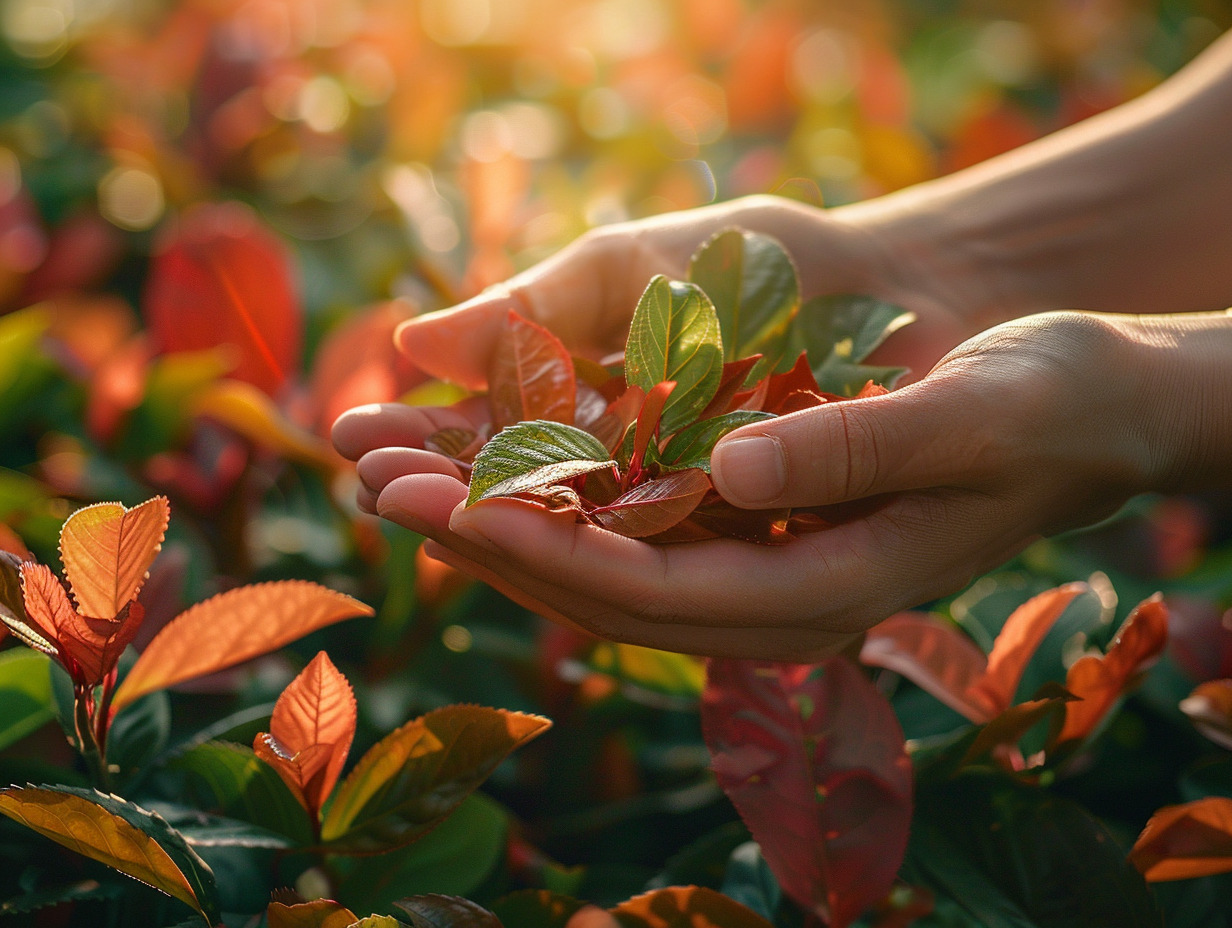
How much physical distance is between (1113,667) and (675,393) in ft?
1.27

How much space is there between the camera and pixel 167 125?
1559 millimetres

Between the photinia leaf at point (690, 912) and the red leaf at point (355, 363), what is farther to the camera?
the red leaf at point (355, 363)

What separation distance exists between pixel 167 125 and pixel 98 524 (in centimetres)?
125

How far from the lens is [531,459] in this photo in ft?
1.88

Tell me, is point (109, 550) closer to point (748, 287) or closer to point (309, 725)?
point (309, 725)

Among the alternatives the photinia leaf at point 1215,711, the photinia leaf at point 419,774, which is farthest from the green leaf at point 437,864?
Answer: the photinia leaf at point 1215,711

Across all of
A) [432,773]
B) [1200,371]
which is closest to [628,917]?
[432,773]

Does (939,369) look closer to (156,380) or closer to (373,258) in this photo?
(156,380)

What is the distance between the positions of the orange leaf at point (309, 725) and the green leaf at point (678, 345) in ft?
0.91

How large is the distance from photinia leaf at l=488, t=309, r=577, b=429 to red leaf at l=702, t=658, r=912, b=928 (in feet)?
0.75

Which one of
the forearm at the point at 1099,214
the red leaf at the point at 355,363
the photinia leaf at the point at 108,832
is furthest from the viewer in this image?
the forearm at the point at 1099,214

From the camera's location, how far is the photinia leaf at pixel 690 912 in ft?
2.00

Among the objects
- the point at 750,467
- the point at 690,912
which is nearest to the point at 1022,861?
the point at 690,912

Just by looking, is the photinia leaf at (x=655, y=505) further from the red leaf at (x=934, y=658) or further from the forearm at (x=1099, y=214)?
the forearm at (x=1099, y=214)
